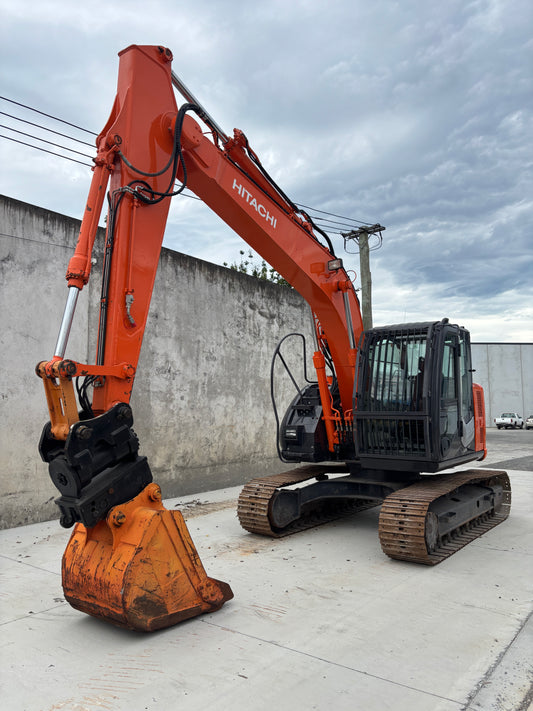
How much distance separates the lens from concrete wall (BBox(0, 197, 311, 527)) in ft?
22.5

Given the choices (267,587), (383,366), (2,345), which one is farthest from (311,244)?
(2,345)

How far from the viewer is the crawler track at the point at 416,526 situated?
16.6ft

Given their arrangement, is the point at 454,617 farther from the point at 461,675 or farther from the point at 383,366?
the point at 383,366

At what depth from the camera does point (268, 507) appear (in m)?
6.03

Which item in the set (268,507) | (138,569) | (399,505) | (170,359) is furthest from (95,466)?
(170,359)

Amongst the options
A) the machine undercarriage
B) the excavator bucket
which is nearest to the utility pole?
the machine undercarriage

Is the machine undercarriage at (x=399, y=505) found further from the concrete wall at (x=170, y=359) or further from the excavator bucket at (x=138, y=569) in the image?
the concrete wall at (x=170, y=359)

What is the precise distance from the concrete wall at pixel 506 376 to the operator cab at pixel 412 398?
113ft

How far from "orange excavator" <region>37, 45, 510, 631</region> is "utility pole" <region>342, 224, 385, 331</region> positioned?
850 centimetres

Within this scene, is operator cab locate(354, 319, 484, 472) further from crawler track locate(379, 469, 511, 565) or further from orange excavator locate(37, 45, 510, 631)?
crawler track locate(379, 469, 511, 565)

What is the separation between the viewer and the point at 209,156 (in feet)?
15.1

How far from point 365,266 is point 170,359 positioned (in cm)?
835

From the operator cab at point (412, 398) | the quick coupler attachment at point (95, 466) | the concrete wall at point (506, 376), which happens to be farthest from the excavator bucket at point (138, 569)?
the concrete wall at point (506, 376)

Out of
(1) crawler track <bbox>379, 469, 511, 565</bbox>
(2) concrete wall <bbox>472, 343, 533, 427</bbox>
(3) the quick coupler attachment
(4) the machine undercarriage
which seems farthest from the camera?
(2) concrete wall <bbox>472, 343, 533, 427</bbox>
